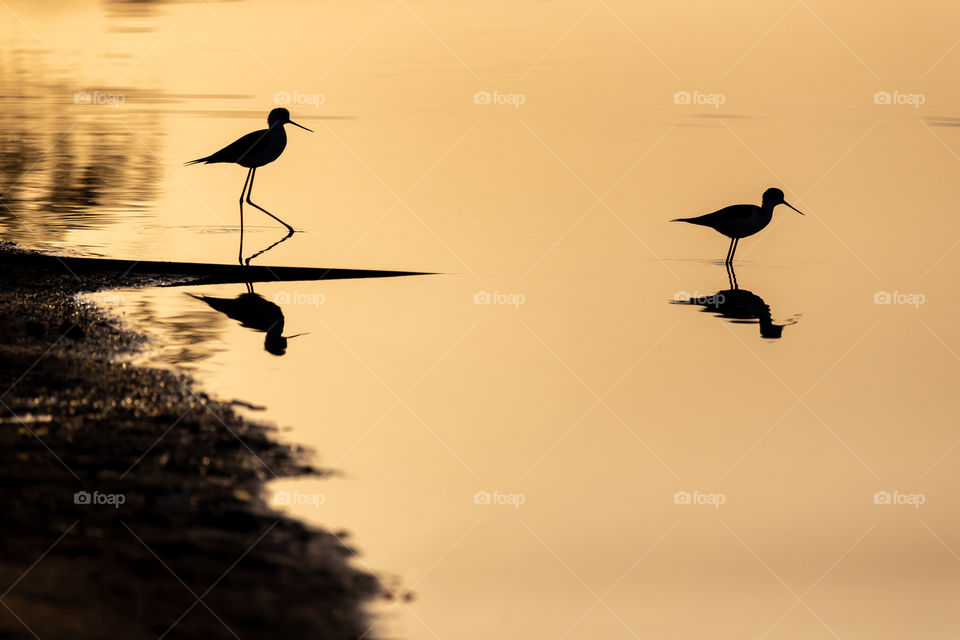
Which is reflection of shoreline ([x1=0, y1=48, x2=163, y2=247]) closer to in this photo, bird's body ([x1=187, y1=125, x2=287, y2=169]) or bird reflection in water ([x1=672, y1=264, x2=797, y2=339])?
bird's body ([x1=187, y1=125, x2=287, y2=169])

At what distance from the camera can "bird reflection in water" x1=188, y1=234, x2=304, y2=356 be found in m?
9.43

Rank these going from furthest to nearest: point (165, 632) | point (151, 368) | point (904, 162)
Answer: point (904, 162)
point (151, 368)
point (165, 632)

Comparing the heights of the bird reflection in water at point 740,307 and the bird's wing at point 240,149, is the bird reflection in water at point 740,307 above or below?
below

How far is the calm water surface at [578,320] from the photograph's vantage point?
6.25 meters

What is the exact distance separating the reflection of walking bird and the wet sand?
4.15ft

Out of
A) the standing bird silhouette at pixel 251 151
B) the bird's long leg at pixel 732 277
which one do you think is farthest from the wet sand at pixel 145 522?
the standing bird silhouette at pixel 251 151

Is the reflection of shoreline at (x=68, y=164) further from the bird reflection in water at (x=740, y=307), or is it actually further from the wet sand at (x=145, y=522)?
the bird reflection in water at (x=740, y=307)

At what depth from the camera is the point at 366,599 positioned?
550 centimetres

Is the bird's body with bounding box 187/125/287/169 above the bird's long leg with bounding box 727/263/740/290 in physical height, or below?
above

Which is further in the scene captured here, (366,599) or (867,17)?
(867,17)

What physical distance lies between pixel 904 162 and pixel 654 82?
8.63 metres

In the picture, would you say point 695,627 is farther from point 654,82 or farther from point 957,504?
point 654,82

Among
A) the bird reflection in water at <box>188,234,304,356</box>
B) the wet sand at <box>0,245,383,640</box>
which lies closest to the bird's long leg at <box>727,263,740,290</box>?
the bird reflection in water at <box>188,234,304,356</box>

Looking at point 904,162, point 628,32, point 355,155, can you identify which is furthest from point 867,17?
point 355,155
